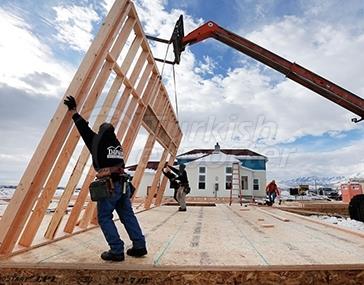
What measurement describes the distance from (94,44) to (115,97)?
975mm

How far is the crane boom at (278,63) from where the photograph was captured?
7062mm

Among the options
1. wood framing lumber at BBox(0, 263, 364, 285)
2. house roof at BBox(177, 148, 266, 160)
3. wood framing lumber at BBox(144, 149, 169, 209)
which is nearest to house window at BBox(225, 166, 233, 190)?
house roof at BBox(177, 148, 266, 160)

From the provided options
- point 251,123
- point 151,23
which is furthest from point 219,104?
point 151,23

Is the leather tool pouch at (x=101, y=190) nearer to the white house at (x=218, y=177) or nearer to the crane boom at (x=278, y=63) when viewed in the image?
the crane boom at (x=278, y=63)

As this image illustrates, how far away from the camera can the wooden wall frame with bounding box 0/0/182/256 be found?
2.54 metres

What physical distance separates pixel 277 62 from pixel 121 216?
6212 millimetres

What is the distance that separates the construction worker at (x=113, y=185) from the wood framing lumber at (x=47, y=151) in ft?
1.03

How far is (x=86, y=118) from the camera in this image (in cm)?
341

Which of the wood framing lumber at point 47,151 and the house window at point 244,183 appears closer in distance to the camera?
the wood framing lumber at point 47,151

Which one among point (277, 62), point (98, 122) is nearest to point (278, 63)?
point (277, 62)

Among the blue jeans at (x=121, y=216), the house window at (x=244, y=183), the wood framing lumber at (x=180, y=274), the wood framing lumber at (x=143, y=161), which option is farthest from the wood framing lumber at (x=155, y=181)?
the house window at (x=244, y=183)

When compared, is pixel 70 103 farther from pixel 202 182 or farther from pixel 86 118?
pixel 202 182

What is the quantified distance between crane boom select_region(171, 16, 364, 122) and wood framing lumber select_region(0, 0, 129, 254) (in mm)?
3865

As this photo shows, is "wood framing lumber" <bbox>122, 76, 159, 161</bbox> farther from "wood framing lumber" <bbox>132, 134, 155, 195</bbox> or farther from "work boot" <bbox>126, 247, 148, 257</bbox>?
"work boot" <bbox>126, 247, 148, 257</bbox>
